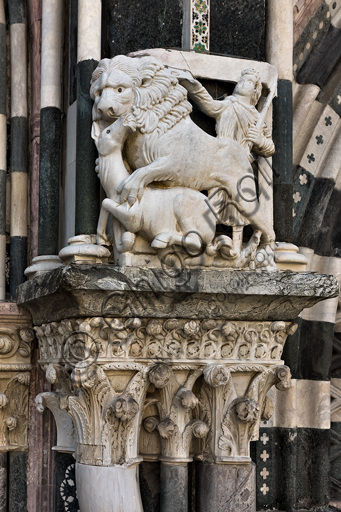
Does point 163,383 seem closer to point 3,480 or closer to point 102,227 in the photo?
point 102,227

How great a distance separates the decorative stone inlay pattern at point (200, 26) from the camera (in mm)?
2883

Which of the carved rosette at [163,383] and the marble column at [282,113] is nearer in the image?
the carved rosette at [163,383]

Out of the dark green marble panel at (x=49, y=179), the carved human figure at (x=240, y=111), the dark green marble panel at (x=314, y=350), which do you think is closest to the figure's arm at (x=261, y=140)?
the carved human figure at (x=240, y=111)

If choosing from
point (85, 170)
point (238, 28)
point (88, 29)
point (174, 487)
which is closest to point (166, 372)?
point (174, 487)

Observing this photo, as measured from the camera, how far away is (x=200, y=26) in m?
2.90

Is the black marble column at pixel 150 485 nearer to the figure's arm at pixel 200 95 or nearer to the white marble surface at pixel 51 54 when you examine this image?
the figure's arm at pixel 200 95

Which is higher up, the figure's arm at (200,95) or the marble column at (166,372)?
the figure's arm at (200,95)

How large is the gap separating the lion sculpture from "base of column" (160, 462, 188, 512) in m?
0.95

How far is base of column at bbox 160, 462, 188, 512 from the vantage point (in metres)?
2.70

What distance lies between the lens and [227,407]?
8.92 feet

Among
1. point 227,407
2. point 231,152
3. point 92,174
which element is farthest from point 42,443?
point 231,152

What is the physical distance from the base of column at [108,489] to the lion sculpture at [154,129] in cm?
91

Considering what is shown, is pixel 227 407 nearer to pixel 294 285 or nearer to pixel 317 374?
pixel 294 285

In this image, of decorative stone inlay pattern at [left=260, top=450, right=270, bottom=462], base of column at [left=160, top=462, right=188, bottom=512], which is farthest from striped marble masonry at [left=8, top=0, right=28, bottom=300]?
decorative stone inlay pattern at [left=260, top=450, right=270, bottom=462]
